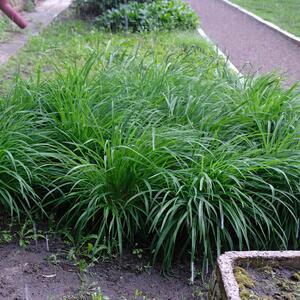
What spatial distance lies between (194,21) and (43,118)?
6.19m

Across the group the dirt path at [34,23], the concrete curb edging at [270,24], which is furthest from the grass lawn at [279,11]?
the dirt path at [34,23]

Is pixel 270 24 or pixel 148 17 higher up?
pixel 148 17

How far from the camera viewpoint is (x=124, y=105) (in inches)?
141

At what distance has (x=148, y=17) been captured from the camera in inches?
339

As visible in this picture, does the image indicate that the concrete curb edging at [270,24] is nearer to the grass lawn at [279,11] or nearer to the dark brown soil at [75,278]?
the grass lawn at [279,11]

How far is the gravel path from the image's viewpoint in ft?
23.9

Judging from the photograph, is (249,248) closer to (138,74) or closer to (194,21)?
(138,74)

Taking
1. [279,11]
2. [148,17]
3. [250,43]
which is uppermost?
[279,11]

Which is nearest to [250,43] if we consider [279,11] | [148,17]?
[148,17]

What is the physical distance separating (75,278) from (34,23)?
7.02 m

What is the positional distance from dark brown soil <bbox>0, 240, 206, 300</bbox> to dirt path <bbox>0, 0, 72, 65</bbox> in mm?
3932

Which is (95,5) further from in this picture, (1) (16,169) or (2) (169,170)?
(2) (169,170)

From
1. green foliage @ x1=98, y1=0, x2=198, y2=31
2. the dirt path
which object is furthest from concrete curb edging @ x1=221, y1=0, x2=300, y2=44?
the dirt path

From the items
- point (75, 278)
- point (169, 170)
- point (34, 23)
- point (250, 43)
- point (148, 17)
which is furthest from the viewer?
point (250, 43)
